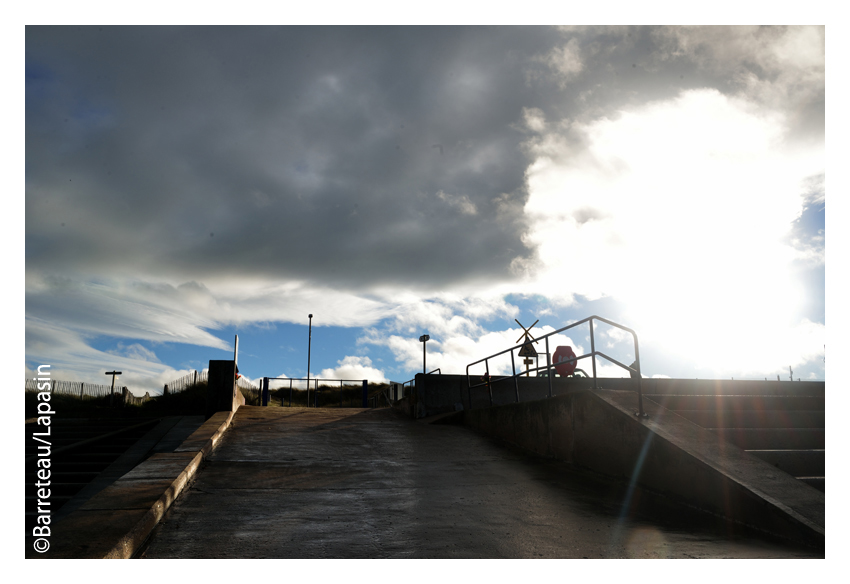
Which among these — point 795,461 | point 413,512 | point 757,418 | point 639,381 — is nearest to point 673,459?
point 639,381

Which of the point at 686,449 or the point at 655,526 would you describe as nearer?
the point at 655,526

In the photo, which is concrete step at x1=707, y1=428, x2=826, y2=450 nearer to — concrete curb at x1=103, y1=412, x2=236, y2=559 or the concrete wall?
the concrete wall

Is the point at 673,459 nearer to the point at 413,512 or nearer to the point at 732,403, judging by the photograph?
the point at 413,512

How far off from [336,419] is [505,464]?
18.3ft

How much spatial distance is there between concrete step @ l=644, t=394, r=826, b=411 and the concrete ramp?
3.63 feet

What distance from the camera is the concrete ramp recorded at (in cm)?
451

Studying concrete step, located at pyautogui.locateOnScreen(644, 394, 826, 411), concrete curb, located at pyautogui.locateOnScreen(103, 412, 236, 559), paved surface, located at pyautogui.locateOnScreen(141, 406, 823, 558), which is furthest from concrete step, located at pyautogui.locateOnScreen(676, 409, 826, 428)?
concrete curb, located at pyautogui.locateOnScreen(103, 412, 236, 559)

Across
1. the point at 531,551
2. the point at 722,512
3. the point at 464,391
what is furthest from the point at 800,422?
the point at 464,391

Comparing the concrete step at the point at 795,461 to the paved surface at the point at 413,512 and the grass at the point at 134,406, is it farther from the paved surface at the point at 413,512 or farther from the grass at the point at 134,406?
the grass at the point at 134,406

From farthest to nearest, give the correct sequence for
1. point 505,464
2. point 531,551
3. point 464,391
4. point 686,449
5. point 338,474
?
point 464,391 → point 505,464 → point 338,474 → point 686,449 → point 531,551

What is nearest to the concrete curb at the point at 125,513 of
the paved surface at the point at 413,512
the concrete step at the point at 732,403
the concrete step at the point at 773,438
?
the paved surface at the point at 413,512

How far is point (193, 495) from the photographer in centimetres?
570

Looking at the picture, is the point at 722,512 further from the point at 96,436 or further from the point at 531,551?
the point at 96,436

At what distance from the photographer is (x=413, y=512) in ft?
16.9
